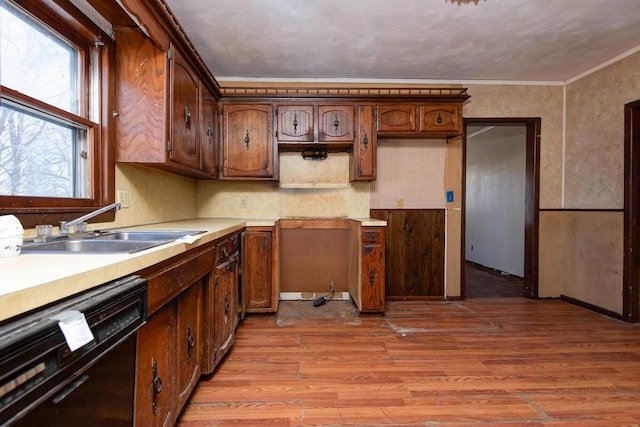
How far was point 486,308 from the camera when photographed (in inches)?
126

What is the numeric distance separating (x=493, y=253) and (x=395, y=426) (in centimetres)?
453

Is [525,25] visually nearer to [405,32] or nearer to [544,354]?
[405,32]

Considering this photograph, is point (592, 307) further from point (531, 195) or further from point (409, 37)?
point (409, 37)

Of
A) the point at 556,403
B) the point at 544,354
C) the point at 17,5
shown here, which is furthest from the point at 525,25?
the point at 17,5

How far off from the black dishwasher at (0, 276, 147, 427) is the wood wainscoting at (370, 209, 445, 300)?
289 cm

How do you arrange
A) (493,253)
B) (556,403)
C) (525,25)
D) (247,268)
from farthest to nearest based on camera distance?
(493,253), (247,268), (525,25), (556,403)

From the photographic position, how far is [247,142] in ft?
10.3

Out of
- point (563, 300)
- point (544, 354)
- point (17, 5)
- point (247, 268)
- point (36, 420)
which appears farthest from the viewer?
point (563, 300)

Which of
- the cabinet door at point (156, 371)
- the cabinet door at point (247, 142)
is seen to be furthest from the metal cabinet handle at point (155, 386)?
the cabinet door at point (247, 142)

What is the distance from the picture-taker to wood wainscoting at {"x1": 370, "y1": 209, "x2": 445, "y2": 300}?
11.4 feet

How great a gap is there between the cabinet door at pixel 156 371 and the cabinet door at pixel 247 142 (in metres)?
1.99

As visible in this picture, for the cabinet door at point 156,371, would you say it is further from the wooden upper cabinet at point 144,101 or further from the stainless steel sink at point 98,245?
the wooden upper cabinet at point 144,101

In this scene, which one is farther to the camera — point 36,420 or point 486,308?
point 486,308

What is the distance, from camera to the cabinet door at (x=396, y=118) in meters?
3.16
